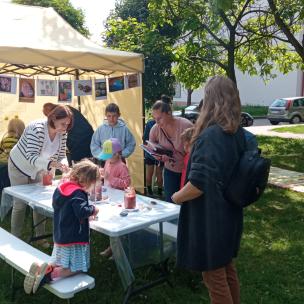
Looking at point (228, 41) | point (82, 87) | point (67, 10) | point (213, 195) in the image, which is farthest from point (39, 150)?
point (67, 10)

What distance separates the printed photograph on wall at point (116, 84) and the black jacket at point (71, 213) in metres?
3.47

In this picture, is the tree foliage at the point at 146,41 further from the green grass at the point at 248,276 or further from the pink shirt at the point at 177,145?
the green grass at the point at 248,276

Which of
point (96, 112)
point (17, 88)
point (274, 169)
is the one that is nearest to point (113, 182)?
point (17, 88)

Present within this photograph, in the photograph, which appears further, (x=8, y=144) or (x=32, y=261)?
(x=8, y=144)

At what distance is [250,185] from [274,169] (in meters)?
6.96

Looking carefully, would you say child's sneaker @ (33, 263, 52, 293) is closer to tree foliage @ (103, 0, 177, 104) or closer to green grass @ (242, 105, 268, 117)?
tree foliage @ (103, 0, 177, 104)

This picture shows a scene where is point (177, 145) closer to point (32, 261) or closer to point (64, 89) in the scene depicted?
point (32, 261)

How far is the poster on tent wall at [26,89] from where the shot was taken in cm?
591

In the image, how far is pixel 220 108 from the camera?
2.31m

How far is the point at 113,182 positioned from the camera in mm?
4469

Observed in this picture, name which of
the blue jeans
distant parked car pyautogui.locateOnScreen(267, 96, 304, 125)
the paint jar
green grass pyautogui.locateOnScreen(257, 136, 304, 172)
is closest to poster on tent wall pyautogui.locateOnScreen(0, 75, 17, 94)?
the blue jeans

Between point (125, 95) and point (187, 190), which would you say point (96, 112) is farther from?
point (187, 190)

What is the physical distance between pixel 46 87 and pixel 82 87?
20.4 inches

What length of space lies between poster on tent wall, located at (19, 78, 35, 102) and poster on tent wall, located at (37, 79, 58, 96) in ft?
0.33
